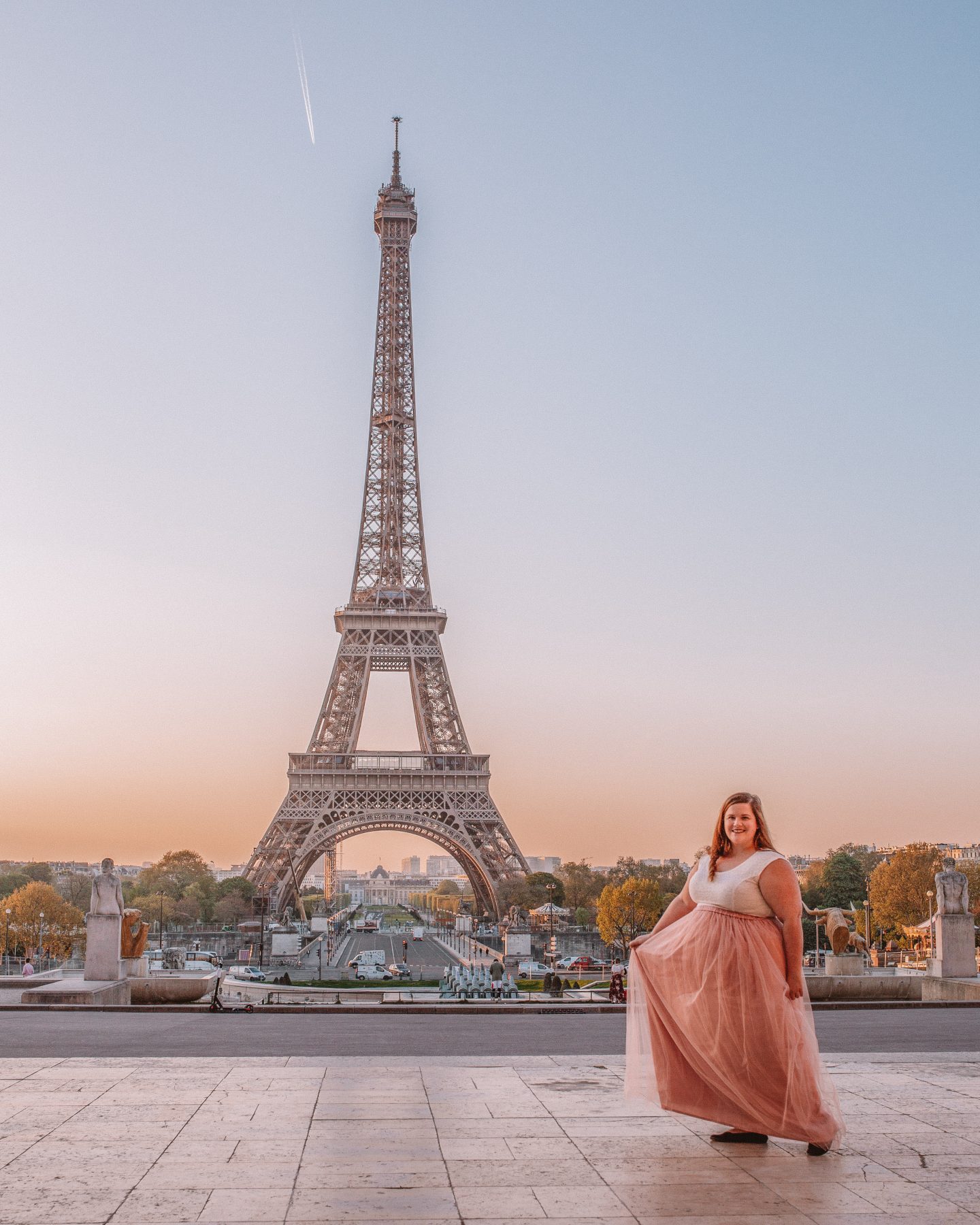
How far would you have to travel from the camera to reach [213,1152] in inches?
275

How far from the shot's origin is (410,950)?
93.9 m

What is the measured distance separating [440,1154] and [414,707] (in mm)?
71617

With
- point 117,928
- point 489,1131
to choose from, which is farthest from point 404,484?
point 489,1131

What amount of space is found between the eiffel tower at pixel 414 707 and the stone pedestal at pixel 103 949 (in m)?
51.7

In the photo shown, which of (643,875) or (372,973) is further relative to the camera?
(643,875)

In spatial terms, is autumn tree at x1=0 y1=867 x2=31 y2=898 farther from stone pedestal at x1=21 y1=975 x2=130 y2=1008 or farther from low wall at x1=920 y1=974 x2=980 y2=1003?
low wall at x1=920 y1=974 x2=980 y2=1003

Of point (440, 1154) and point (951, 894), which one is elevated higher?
point (951, 894)

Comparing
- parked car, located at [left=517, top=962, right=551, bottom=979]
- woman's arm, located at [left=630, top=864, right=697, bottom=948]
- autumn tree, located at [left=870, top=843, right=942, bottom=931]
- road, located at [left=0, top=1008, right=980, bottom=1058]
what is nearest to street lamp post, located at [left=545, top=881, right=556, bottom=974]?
parked car, located at [left=517, top=962, right=551, bottom=979]

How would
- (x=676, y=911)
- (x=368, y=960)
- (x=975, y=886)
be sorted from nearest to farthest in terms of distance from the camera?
1. (x=676, y=911)
2. (x=368, y=960)
3. (x=975, y=886)

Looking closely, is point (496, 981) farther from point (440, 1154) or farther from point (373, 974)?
point (440, 1154)

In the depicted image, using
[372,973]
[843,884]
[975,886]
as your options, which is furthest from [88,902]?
[975,886]

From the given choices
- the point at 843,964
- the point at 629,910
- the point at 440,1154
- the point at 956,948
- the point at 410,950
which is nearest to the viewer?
the point at 440,1154

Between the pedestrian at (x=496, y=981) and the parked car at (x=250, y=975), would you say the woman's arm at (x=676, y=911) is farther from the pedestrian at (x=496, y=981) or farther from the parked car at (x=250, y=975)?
the parked car at (x=250, y=975)

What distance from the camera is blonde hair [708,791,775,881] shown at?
7684 millimetres
